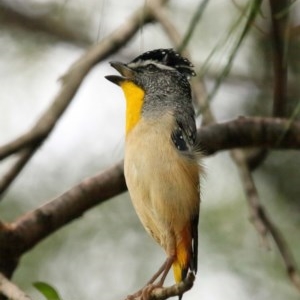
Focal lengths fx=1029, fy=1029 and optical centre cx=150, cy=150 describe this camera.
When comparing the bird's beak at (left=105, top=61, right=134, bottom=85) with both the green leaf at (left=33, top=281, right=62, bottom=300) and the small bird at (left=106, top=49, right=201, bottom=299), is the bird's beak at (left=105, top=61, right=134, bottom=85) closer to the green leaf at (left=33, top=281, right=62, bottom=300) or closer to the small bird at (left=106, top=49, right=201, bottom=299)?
the small bird at (left=106, top=49, right=201, bottom=299)

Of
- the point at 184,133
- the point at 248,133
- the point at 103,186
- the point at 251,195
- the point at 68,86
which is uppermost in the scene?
the point at 184,133

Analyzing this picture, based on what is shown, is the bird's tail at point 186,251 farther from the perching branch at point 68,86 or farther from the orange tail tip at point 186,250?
the perching branch at point 68,86

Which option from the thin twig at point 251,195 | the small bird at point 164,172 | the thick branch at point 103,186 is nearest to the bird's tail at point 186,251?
the small bird at point 164,172

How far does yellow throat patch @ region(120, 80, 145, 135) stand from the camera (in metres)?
4.15

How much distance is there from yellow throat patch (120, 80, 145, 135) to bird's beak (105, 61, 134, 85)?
2cm

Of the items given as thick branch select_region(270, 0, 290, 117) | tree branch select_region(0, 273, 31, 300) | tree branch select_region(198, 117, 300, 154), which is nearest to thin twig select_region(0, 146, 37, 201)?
tree branch select_region(198, 117, 300, 154)

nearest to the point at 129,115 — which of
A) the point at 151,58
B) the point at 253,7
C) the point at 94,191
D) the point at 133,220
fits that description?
A: the point at 151,58

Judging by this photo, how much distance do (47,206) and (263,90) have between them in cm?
246

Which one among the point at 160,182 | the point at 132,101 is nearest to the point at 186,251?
the point at 160,182

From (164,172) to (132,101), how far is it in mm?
490

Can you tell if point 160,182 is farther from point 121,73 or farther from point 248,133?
point 248,133

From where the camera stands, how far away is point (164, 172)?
3885mm

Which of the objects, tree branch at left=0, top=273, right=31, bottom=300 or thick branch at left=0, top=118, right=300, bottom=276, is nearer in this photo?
tree branch at left=0, top=273, right=31, bottom=300

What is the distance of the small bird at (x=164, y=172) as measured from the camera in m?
3.86
